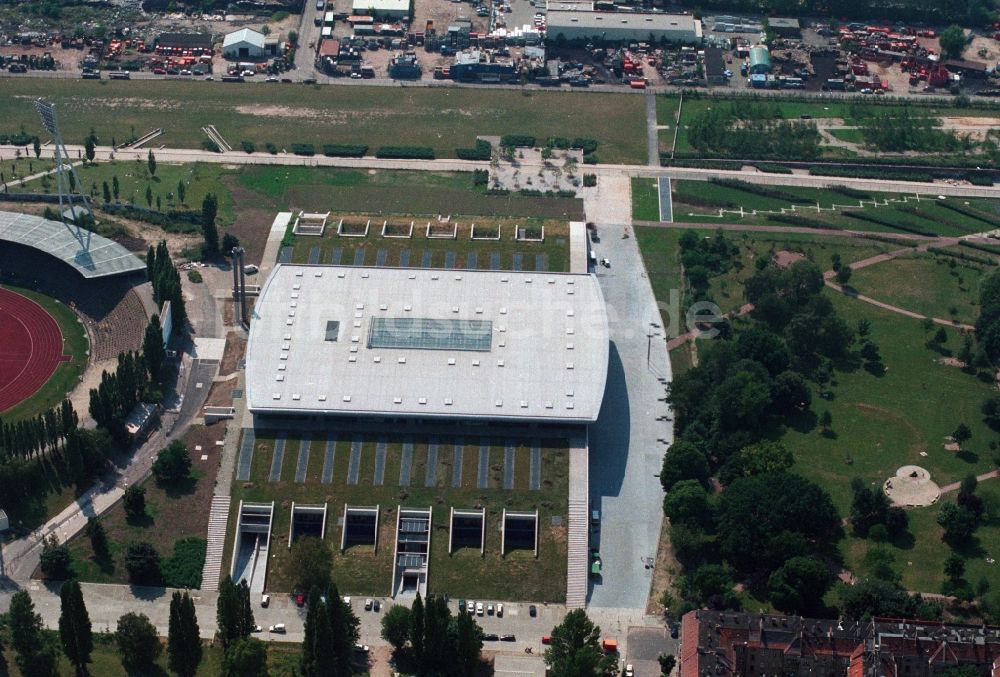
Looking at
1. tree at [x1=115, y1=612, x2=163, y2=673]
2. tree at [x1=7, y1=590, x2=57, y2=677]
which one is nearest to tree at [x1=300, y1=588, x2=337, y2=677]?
tree at [x1=115, y1=612, x2=163, y2=673]

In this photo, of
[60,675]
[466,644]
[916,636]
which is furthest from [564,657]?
[60,675]

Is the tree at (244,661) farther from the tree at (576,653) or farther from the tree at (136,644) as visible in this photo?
the tree at (576,653)

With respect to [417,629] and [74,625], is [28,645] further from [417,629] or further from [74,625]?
[417,629]

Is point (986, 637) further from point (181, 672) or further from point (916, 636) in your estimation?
point (181, 672)

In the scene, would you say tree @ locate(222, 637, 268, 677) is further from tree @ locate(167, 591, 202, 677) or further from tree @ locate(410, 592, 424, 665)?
tree @ locate(410, 592, 424, 665)

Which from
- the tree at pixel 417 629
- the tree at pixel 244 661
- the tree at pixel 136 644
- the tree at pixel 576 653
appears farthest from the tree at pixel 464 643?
the tree at pixel 136 644

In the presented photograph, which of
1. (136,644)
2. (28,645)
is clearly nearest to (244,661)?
(136,644)
